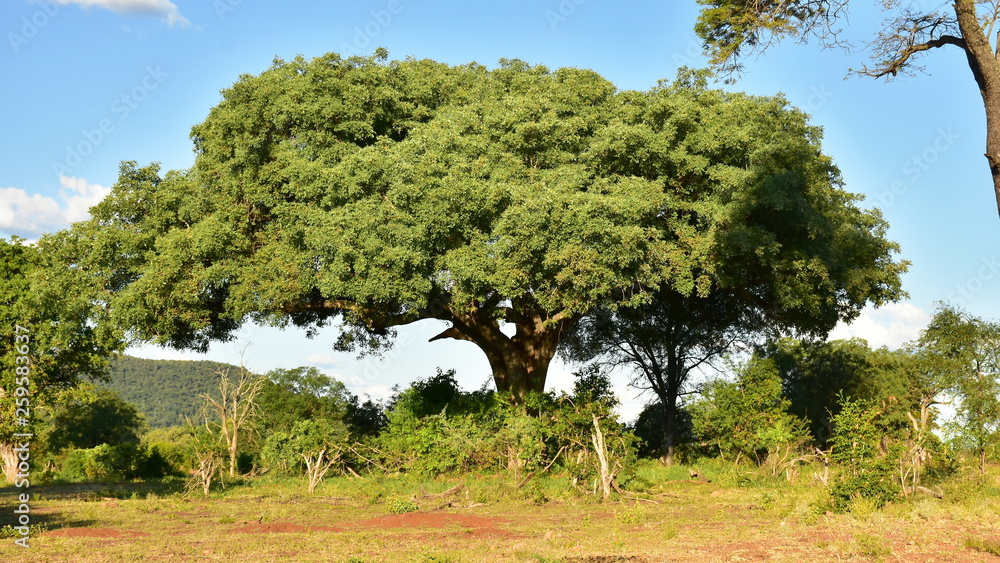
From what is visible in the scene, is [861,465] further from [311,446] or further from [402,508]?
[311,446]

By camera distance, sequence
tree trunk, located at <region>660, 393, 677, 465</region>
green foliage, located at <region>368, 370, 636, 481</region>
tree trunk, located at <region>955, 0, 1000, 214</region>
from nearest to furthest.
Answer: tree trunk, located at <region>955, 0, 1000, 214</region>
green foliage, located at <region>368, 370, 636, 481</region>
tree trunk, located at <region>660, 393, 677, 465</region>

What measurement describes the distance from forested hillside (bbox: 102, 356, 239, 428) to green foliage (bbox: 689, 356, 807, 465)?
73062mm

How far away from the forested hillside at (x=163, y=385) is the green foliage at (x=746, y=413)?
2876 inches

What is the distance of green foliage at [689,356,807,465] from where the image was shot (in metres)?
24.3

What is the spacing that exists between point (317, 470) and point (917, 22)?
645 inches

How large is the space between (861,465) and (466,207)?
10099 mm

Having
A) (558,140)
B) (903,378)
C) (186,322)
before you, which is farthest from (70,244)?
(903,378)

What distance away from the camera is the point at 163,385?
9588cm

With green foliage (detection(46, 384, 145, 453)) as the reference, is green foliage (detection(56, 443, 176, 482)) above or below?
below

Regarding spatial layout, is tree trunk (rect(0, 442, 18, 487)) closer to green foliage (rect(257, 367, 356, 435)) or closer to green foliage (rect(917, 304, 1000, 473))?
green foliage (rect(257, 367, 356, 435))

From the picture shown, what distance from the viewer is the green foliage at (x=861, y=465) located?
1330cm

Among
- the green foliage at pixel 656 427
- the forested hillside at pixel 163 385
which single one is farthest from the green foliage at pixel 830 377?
the forested hillside at pixel 163 385

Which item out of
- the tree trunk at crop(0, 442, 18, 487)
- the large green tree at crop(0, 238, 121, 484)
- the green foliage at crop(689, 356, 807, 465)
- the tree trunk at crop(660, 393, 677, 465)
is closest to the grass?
the green foliage at crop(689, 356, 807, 465)

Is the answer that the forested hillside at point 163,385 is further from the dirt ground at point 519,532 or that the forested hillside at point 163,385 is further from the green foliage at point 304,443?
the dirt ground at point 519,532
